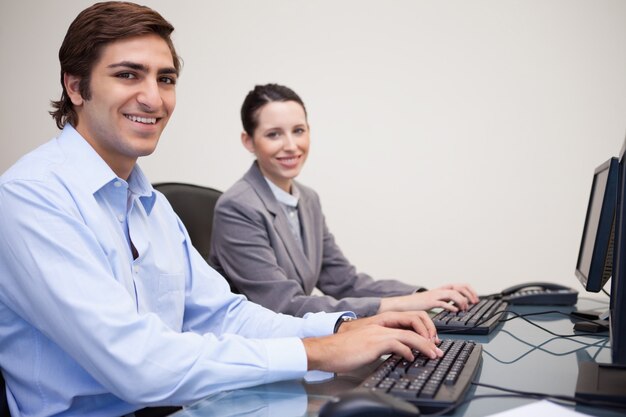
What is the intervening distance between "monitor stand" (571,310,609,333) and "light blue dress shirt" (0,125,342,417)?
634 millimetres

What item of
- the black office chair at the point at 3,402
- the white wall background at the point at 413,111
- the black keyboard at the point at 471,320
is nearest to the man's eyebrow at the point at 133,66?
the black office chair at the point at 3,402

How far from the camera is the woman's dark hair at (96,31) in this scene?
1254 mm

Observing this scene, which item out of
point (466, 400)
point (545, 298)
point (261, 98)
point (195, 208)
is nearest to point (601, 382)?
point (466, 400)

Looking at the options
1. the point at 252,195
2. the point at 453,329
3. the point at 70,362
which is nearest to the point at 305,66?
the point at 252,195

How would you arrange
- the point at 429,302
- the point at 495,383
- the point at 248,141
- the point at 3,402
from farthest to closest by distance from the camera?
the point at 248,141
the point at 429,302
the point at 3,402
the point at 495,383

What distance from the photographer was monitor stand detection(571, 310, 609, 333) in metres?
1.46

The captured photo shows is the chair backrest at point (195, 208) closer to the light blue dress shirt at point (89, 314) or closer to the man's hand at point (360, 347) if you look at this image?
the light blue dress shirt at point (89, 314)

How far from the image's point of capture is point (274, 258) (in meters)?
1.98

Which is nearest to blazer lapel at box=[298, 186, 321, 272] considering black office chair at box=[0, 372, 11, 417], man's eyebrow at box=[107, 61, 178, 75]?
man's eyebrow at box=[107, 61, 178, 75]

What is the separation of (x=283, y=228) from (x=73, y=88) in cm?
96

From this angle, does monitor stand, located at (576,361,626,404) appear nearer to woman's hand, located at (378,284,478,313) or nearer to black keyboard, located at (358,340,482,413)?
black keyboard, located at (358,340,482,413)

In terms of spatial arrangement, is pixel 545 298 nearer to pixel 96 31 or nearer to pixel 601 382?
pixel 601 382

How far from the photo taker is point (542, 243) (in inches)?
113

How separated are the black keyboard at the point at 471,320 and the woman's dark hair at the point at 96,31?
36.8 inches
